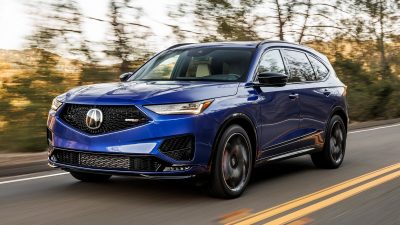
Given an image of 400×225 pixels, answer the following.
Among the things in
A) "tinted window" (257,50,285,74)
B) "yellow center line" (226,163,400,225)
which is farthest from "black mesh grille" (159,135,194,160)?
"tinted window" (257,50,285,74)

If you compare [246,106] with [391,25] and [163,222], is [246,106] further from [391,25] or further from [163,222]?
[391,25]

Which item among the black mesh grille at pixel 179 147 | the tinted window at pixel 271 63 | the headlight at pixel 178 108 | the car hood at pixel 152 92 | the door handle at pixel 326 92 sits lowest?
the black mesh grille at pixel 179 147


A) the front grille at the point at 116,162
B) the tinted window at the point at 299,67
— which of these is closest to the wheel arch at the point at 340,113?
the tinted window at the point at 299,67

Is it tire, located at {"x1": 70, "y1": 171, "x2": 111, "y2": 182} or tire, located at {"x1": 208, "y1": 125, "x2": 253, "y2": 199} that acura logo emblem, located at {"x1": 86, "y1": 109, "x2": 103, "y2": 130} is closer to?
tire, located at {"x1": 208, "y1": 125, "x2": 253, "y2": 199}

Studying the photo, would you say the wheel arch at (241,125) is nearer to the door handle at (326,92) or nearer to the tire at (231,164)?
the tire at (231,164)

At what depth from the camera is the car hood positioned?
5.59 meters

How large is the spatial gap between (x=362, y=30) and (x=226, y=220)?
63.9 ft

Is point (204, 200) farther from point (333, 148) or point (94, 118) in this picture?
point (333, 148)

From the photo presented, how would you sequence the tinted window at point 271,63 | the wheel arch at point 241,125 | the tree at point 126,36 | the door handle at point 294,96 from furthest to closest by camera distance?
the tree at point 126,36, the door handle at point 294,96, the tinted window at point 271,63, the wheel arch at point 241,125

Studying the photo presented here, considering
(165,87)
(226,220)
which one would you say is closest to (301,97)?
(165,87)

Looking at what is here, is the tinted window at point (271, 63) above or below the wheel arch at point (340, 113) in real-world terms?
above

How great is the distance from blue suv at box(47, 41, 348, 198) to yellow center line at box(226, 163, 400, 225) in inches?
23.2

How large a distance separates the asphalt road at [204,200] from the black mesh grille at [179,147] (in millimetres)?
515

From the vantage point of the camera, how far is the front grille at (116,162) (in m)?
5.54
